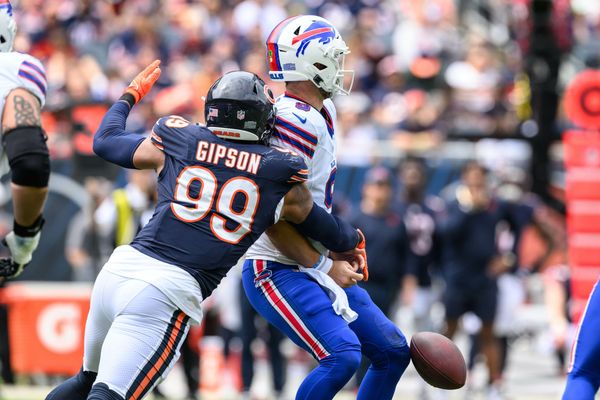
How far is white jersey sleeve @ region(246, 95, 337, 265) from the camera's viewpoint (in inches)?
214

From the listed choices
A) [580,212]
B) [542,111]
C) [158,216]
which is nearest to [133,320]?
[158,216]

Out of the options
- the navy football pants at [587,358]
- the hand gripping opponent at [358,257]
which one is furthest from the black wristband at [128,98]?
the navy football pants at [587,358]

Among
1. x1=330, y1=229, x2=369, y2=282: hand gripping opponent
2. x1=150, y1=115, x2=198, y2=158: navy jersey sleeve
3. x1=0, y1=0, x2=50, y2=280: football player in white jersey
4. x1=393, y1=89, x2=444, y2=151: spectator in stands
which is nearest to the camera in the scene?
x1=0, y1=0, x2=50, y2=280: football player in white jersey

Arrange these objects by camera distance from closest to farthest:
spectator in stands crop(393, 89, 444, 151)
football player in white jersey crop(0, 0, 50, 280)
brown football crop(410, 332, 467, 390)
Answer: football player in white jersey crop(0, 0, 50, 280)
brown football crop(410, 332, 467, 390)
spectator in stands crop(393, 89, 444, 151)

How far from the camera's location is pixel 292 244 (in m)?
5.52

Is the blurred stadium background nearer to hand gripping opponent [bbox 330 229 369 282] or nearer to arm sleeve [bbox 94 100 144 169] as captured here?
hand gripping opponent [bbox 330 229 369 282]

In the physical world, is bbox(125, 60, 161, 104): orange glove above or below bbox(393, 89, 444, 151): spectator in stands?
above

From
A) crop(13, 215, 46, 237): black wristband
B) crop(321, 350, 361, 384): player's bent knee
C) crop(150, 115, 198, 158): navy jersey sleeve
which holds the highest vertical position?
crop(150, 115, 198, 158): navy jersey sleeve

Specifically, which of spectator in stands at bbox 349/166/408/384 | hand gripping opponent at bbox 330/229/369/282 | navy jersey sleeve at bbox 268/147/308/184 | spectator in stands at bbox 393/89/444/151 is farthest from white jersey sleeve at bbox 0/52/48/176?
spectator in stands at bbox 393/89/444/151

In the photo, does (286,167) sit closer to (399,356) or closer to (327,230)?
(327,230)

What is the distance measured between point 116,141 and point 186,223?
1.79 feet

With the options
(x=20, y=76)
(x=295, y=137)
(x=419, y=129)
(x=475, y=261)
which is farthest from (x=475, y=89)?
(x=20, y=76)

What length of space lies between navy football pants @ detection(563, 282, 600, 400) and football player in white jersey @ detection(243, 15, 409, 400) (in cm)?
79

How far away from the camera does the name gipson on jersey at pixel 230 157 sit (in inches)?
199
